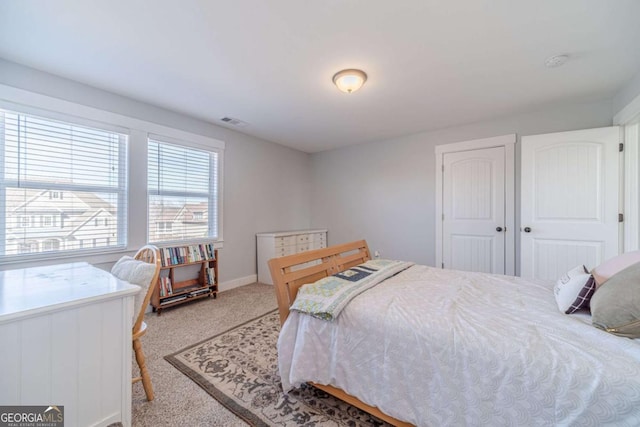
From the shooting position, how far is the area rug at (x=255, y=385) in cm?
145

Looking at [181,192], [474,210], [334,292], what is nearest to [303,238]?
[181,192]

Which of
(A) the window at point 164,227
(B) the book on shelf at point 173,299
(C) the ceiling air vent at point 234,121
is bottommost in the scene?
(B) the book on shelf at point 173,299

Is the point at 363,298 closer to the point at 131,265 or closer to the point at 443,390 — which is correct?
the point at 443,390

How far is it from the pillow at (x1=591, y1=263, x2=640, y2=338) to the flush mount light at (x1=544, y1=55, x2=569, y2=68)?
1789mm

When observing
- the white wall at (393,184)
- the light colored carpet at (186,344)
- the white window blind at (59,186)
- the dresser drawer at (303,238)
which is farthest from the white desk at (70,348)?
the white wall at (393,184)

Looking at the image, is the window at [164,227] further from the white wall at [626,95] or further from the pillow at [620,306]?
the white wall at [626,95]

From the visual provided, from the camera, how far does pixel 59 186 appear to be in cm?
242

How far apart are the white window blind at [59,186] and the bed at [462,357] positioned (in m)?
2.26

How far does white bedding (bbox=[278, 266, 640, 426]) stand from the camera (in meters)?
0.91

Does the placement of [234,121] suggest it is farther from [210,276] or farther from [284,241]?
[210,276]

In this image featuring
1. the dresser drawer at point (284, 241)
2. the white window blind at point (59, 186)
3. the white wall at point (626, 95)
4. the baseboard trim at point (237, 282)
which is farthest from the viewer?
the dresser drawer at point (284, 241)

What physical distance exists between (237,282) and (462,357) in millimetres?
3411

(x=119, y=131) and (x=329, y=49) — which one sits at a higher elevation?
(x=329, y=49)

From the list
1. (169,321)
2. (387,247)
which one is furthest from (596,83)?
(169,321)
